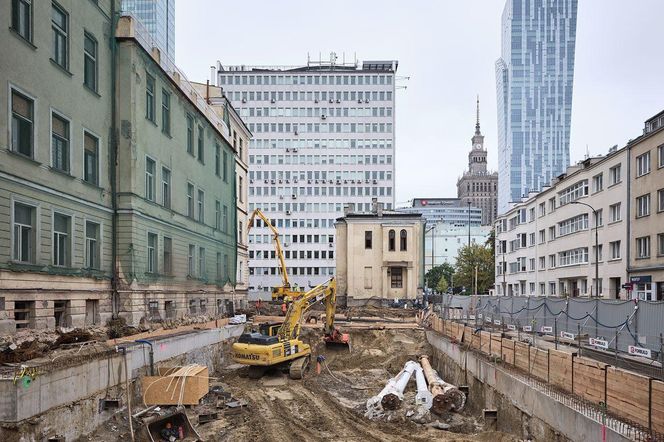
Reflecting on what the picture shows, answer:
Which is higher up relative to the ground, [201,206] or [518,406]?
[201,206]

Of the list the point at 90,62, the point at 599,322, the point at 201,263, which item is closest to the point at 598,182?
the point at 599,322

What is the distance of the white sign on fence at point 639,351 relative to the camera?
1373 centimetres

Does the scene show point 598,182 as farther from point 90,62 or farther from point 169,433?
point 169,433

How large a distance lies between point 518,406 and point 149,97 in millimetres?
19676

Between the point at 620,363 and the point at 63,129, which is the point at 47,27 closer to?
the point at 63,129

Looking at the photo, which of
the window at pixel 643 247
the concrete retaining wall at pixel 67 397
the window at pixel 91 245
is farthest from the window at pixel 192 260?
the window at pixel 643 247

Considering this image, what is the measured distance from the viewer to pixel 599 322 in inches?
711

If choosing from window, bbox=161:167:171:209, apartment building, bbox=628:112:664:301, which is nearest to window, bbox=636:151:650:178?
apartment building, bbox=628:112:664:301

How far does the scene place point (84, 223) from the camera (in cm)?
2017

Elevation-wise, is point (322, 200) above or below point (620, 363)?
above

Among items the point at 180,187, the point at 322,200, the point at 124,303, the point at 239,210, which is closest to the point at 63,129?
the point at 124,303

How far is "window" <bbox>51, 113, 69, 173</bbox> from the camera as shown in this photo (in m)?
18.4

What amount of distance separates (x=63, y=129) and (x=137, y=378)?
8802mm

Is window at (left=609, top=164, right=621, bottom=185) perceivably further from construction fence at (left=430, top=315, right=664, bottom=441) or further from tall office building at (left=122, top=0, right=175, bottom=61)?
tall office building at (left=122, top=0, right=175, bottom=61)
